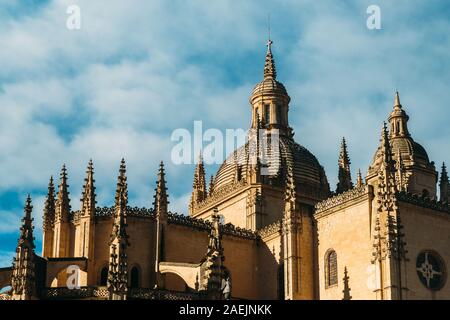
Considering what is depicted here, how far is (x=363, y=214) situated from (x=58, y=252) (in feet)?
55.0

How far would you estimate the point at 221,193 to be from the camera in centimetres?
6244

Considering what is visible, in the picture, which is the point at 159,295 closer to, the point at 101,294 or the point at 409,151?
the point at 101,294

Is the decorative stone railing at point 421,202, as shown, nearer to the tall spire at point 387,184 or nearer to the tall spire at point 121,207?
the tall spire at point 387,184

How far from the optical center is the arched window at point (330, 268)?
160 feet

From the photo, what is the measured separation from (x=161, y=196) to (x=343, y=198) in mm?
10101

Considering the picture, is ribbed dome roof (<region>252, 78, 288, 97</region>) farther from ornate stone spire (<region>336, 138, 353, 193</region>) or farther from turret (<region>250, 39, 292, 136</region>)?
ornate stone spire (<region>336, 138, 353, 193</region>)

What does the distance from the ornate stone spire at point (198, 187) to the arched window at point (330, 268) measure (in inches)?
700

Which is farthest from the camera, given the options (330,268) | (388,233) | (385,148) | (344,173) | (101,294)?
(344,173)

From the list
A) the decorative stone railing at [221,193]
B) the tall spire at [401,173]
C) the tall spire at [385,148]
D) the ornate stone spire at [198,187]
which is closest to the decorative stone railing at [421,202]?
the tall spire at [385,148]

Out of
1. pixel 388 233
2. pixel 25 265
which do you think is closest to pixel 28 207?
pixel 25 265

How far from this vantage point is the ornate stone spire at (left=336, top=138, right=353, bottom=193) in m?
64.8

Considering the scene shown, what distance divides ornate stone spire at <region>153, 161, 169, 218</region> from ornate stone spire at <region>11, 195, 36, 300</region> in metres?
8.48

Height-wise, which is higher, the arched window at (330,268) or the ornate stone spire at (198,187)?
the ornate stone spire at (198,187)
